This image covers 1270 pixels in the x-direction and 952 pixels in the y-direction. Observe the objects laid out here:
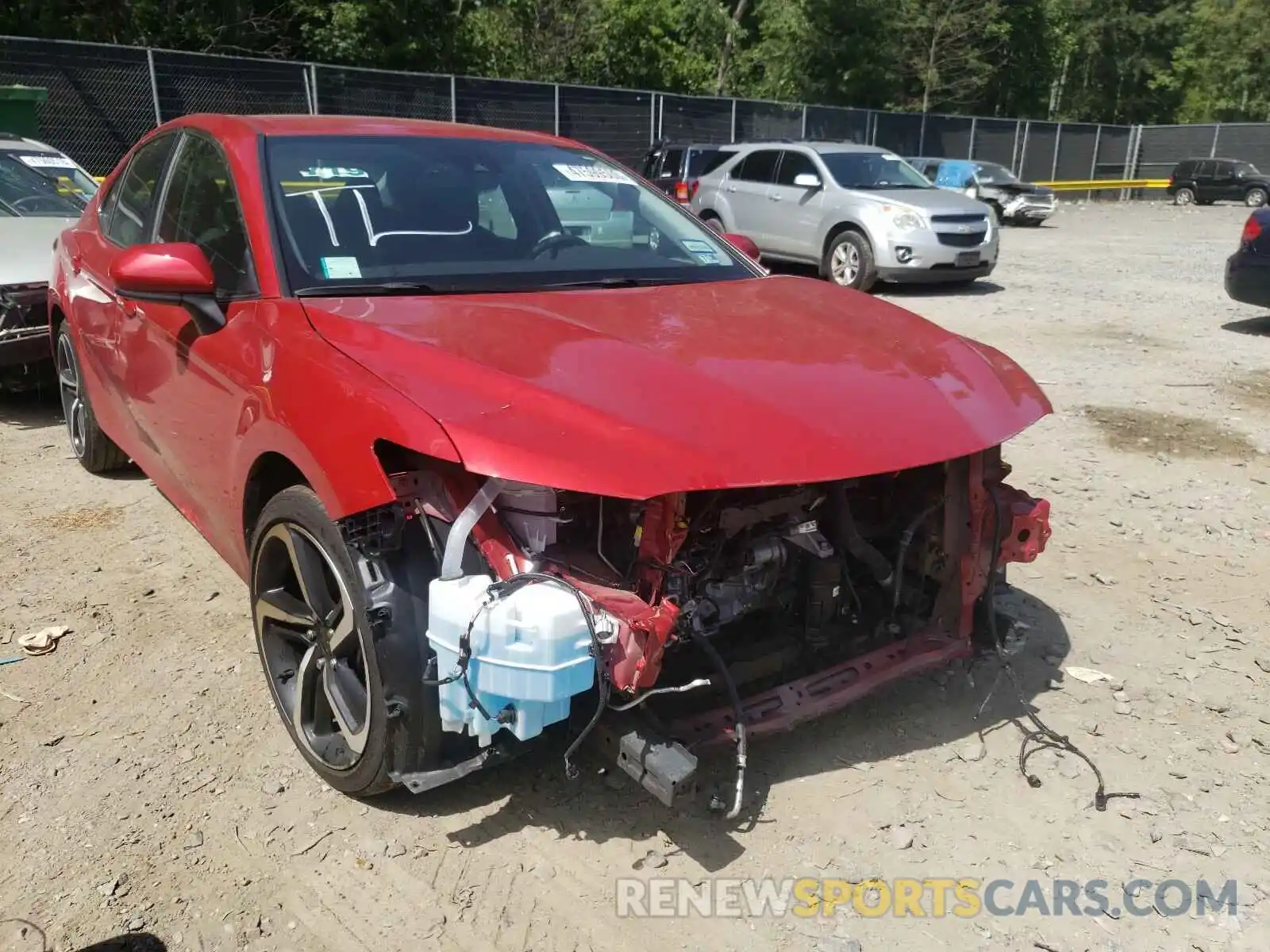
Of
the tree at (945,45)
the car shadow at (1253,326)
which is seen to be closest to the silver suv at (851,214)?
the car shadow at (1253,326)

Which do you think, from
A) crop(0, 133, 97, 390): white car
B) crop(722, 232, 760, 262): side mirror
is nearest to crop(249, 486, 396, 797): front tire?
crop(722, 232, 760, 262): side mirror

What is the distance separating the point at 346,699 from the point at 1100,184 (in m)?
38.5

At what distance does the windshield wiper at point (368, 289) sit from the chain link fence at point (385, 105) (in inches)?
435

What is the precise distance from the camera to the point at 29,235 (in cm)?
608

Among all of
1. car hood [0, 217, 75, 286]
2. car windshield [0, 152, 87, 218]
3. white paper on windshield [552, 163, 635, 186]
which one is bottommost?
car hood [0, 217, 75, 286]

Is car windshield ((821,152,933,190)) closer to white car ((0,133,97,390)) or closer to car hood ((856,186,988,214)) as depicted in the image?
car hood ((856,186,988,214))

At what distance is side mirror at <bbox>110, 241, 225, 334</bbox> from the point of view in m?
2.80

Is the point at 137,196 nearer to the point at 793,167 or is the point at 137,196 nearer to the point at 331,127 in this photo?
the point at 331,127

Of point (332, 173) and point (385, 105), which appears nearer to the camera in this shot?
point (332, 173)

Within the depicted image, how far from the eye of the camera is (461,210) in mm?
3287

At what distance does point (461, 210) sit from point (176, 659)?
1.81 m

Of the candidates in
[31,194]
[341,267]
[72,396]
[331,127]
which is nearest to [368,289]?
[341,267]

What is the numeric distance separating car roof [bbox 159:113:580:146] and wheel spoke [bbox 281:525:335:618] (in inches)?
58.2

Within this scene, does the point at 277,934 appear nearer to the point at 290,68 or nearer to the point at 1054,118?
the point at 290,68
